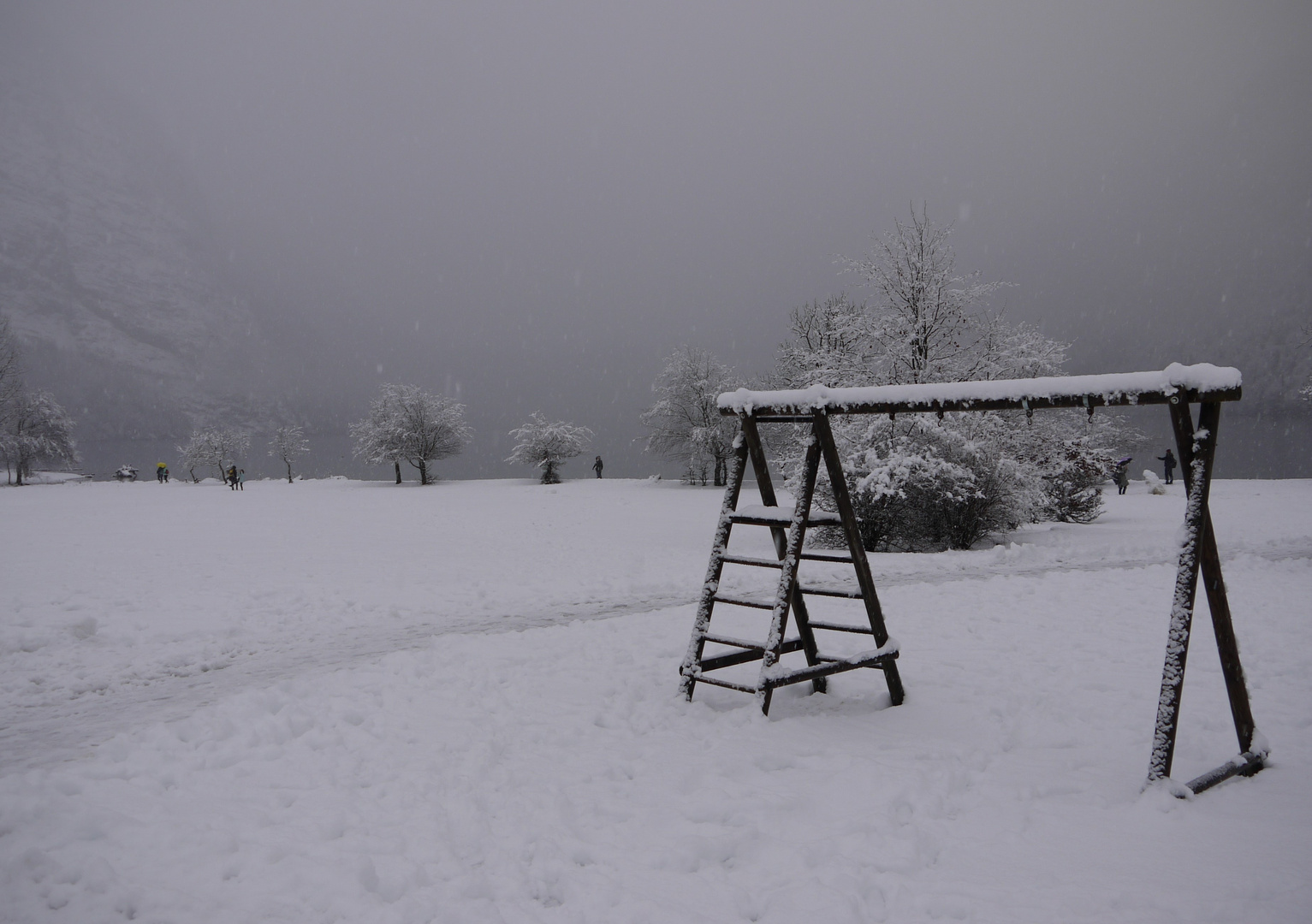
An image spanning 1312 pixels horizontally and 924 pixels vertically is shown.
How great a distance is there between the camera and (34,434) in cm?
5859

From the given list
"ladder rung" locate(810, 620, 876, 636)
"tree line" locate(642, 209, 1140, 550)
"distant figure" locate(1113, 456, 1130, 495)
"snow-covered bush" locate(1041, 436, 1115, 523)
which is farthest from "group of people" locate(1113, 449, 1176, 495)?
"ladder rung" locate(810, 620, 876, 636)

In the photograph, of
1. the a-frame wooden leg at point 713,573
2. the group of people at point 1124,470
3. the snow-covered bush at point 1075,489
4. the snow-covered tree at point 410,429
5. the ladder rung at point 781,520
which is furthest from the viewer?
the snow-covered tree at point 410,429

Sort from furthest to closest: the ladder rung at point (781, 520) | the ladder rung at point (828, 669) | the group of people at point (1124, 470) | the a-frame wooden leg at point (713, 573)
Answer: the group of people at point (1124, 470)
the a-frame wooden leg at point (713, 573)
the ladder rung at point (781, 520)
the ladder rung at point (828, 669)

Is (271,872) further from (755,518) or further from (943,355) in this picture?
(943,355)

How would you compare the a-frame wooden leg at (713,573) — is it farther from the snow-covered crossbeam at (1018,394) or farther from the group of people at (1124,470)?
the group of people at (1124,470)

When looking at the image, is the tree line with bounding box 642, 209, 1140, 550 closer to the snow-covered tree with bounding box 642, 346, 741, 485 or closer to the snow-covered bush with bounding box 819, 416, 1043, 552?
the snow-covered bush with bounding box 819, 416, 1043, 552

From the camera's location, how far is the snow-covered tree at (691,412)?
43.2 meters

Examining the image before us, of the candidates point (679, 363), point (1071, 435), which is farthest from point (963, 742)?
point (679, 363)

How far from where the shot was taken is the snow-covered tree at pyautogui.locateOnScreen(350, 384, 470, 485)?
53781 mm

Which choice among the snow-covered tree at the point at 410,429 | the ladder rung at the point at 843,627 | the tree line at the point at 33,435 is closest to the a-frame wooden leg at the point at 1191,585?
the ladder rung at the point at 843,627

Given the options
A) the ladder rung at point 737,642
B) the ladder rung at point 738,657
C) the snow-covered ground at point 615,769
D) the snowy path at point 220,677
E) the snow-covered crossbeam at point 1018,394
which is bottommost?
the snowy path at point 220,677

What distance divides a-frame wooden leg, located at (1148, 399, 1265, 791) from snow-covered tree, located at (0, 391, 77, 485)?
7027 centimetres

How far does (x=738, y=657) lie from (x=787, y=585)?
3.35ft

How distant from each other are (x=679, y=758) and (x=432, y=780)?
164 centimetres
